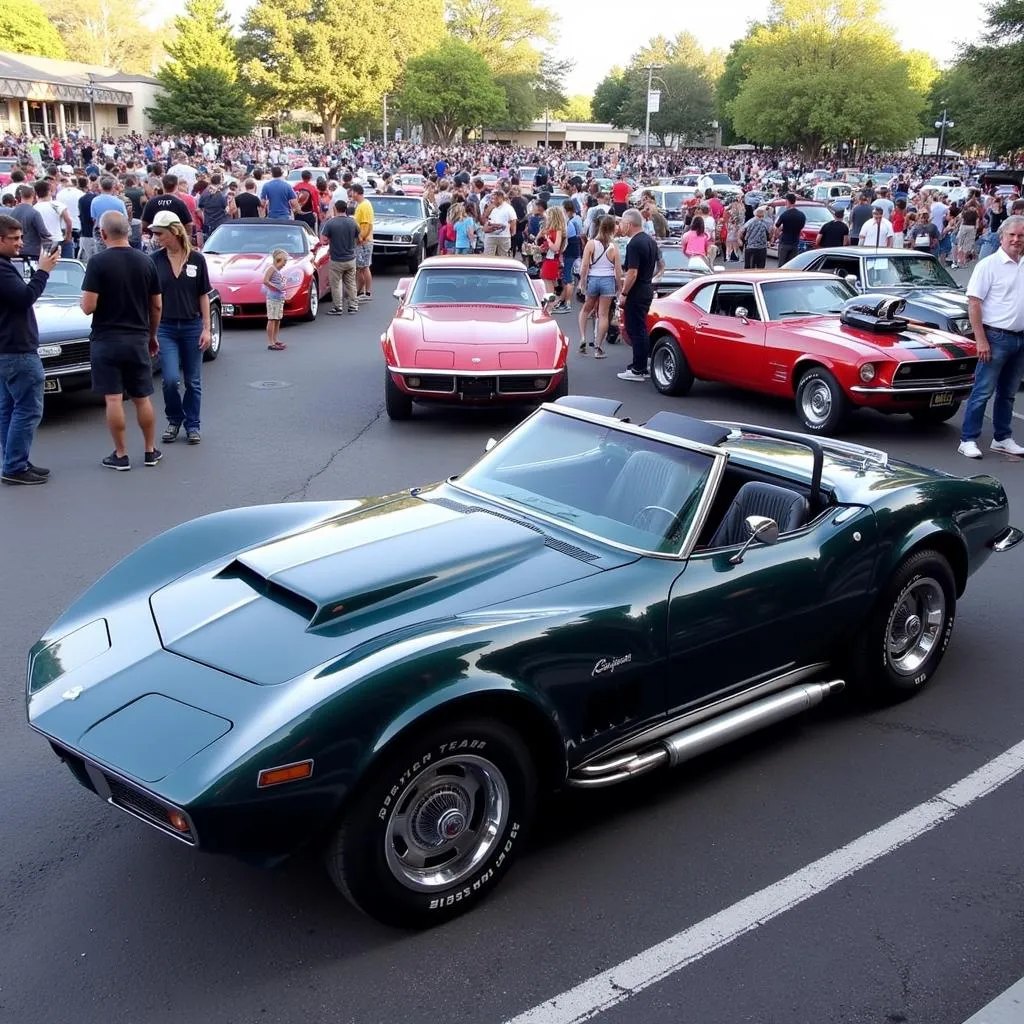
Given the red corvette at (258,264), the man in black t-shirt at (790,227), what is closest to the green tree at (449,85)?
the man in black t-shirt at (790,227)

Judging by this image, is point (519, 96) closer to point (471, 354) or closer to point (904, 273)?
point (904, 273)

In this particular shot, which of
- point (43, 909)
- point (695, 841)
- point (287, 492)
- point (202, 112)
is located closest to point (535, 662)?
point (695, 841)

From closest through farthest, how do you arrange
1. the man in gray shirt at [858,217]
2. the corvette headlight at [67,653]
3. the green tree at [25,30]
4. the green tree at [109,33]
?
the corvette headlight at [67,653], the man in gray shirt at [858,217], the green tree at [25,30], the green tree at [109,33]

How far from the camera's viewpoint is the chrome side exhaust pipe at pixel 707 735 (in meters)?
3.78

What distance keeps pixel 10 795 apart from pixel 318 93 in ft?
269

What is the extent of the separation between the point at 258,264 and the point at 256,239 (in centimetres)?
91

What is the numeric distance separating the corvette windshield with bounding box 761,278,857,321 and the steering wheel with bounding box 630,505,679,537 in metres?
6.99

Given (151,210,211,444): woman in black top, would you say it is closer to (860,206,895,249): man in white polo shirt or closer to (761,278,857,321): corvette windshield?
(761,278,857,321): corvette windshield

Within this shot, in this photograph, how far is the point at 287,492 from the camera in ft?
27.0

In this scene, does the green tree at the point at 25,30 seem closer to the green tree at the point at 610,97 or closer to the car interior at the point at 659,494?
the green tree at the point at 610,97

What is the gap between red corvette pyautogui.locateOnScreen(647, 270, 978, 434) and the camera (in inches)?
384

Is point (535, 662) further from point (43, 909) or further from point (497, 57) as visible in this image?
point (497, 57)

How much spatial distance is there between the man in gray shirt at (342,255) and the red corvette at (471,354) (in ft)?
18.1

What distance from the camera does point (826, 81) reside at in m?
64.3
